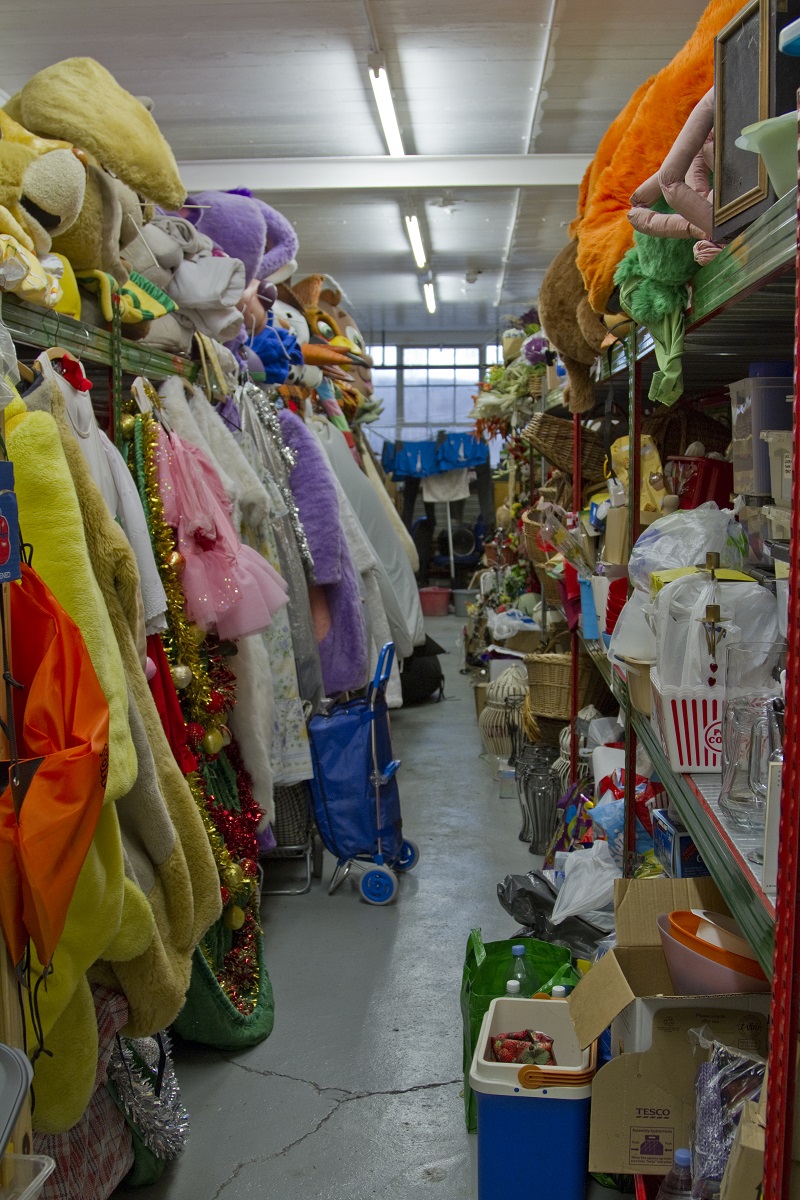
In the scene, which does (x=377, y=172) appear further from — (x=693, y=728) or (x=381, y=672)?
(x=693, y=728)

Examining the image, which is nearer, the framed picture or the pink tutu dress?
the framed picture

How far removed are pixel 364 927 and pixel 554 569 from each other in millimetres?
1636

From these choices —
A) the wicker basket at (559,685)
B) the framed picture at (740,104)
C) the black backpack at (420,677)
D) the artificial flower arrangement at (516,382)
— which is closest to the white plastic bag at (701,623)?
the framed picture at (740,104)

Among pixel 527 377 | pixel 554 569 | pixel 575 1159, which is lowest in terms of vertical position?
pixel 575 1159

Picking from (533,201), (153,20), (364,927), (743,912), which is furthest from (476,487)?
(743,912)

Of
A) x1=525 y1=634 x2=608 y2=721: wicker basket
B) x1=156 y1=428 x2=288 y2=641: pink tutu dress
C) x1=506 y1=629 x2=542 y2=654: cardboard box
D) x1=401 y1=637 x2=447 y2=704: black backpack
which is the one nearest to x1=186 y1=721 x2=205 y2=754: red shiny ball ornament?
x1=156 y1=428 x2=288 y2=641: pink tutu dress

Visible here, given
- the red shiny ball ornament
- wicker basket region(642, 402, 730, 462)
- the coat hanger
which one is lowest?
the red shiny ball ornament

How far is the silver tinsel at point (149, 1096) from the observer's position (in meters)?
2.36

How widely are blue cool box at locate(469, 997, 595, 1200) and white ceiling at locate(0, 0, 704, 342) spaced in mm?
3923

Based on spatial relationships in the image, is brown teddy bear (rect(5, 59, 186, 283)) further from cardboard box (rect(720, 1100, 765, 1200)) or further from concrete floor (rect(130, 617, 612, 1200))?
cardboard box (rect(720, 1100, 765, 1200))

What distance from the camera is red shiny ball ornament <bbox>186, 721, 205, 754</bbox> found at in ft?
9.75

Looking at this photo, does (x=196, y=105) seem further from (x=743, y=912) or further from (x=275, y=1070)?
(x=743, y=912)

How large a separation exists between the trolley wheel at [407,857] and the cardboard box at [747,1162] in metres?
3.13

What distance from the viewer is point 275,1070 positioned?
113 inches
